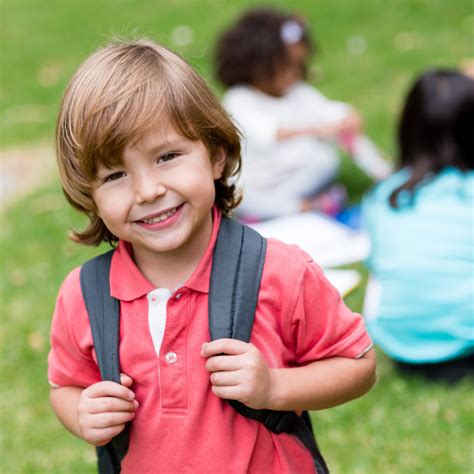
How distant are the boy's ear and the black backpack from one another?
10 cm

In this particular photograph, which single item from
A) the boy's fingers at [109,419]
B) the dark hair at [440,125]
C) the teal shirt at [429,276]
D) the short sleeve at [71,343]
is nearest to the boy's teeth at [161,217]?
the short sleeve at [71,343]

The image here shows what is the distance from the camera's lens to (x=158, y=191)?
1445mm

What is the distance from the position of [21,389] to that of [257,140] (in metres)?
2.07

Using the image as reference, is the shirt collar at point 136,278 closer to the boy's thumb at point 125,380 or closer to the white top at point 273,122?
the boy's thumb at point 125,380

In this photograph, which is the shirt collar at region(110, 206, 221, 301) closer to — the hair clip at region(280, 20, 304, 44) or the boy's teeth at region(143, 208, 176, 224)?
the boy's teeth at region(143, 208, 176, 224)

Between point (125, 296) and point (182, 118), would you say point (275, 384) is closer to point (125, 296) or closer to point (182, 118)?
point (125, 296)

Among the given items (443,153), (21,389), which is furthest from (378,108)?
(21,389)

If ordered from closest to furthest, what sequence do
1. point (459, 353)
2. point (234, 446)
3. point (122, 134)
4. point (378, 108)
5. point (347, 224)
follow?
1. point (122, 134)
2. point (234, 446)
3. point (459, 353)
4. point (347, 224)
5. point (378, 108)

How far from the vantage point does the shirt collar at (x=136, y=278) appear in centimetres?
155

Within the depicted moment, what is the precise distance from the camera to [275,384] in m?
1.51

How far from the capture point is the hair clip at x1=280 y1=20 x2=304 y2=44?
4.80m

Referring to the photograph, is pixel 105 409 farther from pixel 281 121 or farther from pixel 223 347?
pixel 281 121

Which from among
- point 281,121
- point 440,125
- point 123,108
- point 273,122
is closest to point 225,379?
point 123,108

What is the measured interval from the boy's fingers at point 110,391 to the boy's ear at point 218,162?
1.48ft
